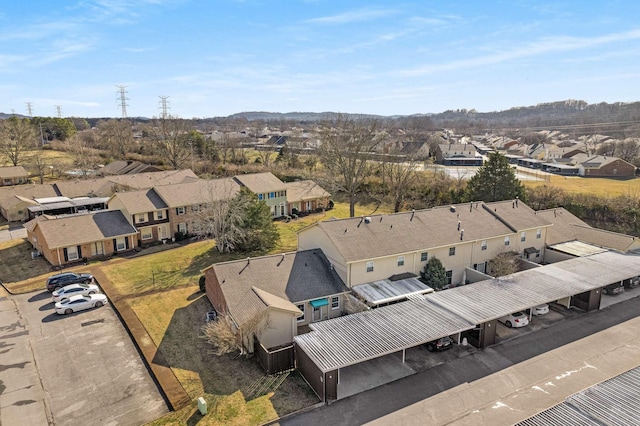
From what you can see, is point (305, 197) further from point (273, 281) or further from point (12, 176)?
point (12, 176)

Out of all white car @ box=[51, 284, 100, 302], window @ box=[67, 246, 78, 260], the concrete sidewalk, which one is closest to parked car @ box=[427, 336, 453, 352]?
the concrete sidewalk

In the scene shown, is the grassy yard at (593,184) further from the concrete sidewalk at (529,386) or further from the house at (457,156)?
the concrete sidewalk at (529,386)

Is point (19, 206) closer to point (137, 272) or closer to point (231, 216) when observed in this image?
point (137, 272)

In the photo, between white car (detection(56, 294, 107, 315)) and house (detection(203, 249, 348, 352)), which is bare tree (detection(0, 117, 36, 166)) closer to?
white car (detection(56, 294, 107, 315))

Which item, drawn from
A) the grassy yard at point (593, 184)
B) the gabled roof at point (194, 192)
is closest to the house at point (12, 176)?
the gabled roof at point (194, 192)

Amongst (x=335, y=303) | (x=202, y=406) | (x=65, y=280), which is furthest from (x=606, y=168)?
(x=65, y=280)

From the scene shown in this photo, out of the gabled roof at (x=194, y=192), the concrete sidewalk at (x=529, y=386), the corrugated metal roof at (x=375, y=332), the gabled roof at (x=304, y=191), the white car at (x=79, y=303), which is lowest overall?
the concrete sidewalk at (x=529, y=386)
